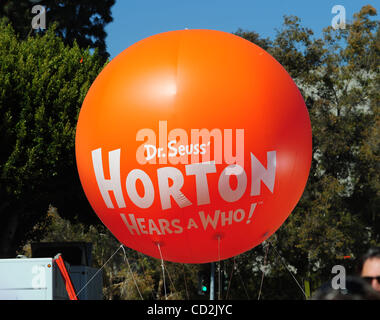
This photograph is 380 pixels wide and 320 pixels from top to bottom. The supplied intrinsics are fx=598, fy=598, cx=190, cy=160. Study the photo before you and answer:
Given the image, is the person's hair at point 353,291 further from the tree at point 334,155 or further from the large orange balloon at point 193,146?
the tree at point 334,155

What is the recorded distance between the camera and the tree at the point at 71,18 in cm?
2600

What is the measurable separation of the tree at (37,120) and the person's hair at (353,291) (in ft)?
58.5

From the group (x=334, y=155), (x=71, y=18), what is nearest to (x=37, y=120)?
(x=71, y=18)

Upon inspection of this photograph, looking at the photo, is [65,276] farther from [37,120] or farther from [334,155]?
[334,155]

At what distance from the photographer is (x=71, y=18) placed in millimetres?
27516

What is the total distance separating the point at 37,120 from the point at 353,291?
18.3 metres

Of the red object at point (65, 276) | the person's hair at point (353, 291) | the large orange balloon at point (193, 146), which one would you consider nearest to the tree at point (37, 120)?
the red object at point (65, 276)

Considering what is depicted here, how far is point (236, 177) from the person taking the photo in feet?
25.8

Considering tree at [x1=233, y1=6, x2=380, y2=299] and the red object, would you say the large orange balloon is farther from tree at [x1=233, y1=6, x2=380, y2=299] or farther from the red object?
tree at [x1=233, y1=6, x2=380, y2=299]

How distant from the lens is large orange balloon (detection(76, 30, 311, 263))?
7.79 meters

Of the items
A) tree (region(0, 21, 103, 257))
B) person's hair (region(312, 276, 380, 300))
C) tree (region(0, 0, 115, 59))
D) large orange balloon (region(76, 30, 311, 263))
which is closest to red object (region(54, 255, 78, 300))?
large orange balloon (region(76, 30, 311, 263))

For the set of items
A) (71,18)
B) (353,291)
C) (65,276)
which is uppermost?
(71,18)
